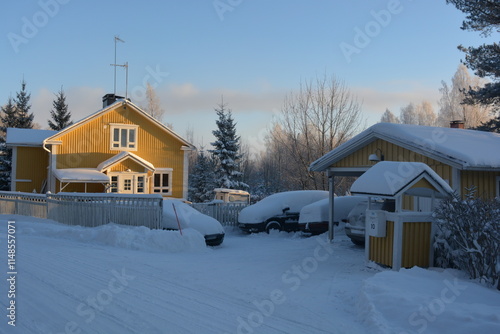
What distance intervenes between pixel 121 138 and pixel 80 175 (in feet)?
12.8

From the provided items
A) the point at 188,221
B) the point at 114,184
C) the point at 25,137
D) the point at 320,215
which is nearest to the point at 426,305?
the point at 188,221

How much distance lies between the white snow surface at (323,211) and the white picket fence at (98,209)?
5.02m

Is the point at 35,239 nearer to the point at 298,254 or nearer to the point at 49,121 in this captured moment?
the point at 298,254

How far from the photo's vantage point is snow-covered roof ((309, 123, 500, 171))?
407 inches

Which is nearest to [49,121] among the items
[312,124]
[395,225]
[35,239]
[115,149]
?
[115,149]

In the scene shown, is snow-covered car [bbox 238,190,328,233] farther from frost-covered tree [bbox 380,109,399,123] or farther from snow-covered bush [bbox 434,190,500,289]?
frost-covered tree [bbox 380,109,399,123]

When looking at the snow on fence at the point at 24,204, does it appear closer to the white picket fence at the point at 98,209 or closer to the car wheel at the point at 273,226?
the white picket fence at the point at 98,209

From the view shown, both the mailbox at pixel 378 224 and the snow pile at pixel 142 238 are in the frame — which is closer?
the mailbox at pixel 378 224

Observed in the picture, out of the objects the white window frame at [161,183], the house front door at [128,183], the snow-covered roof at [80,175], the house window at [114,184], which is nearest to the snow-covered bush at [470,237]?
the snow-covered roof at [80,175]

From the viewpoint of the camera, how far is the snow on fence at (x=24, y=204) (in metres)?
17.2

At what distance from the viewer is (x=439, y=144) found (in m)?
11.0

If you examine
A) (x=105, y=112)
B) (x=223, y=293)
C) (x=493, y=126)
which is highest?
(x=105, y=112)

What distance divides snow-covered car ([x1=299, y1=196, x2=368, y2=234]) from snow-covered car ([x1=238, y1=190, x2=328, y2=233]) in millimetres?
729

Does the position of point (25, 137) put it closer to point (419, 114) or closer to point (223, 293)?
point (223, 293)
